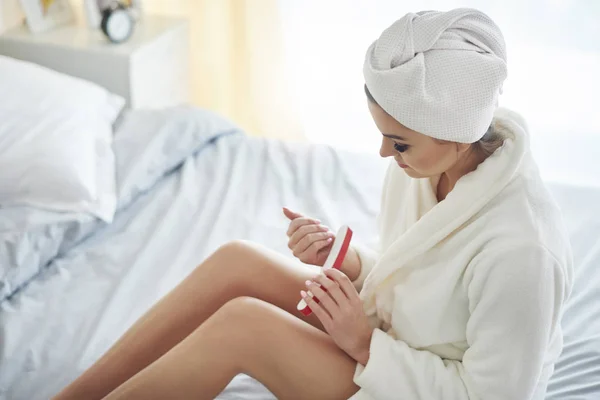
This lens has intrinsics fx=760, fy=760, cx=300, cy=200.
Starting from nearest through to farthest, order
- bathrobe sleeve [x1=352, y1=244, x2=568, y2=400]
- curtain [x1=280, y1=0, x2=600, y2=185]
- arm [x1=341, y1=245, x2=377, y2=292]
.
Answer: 1. bathrobe sleeve [x1=352, y1=244, x2=568, y2=400]
2. arm [x1=341, y1=245, x2=377, y2=292]
3. curtain [x1=280, y1=0, x2=600, y2=185]

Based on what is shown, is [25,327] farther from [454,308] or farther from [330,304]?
[454,308]

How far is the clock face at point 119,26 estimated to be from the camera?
226cm

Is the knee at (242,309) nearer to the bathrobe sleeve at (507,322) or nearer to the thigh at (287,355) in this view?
the thigh at (287,355)

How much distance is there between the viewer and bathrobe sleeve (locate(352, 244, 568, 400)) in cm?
99

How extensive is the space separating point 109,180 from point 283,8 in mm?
1013

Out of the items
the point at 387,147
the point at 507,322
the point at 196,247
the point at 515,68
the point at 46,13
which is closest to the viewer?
the point at 507,322

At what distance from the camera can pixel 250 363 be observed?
1.17 meters

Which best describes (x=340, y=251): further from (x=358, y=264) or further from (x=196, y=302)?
(x=196, y=302)

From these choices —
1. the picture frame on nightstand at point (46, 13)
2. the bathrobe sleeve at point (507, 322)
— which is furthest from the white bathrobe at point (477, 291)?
the picture frame on nightstand at point (46, 13)

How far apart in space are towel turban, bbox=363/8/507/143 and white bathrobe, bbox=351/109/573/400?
12 cm

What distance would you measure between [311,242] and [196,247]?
47 centimetres

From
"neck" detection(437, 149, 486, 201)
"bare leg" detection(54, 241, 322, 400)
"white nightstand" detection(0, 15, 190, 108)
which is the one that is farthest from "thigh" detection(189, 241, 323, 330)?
"white nightstand" detection(0, 15, 190, 108)

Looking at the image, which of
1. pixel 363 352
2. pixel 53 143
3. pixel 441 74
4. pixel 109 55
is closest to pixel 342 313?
pixel 363 352

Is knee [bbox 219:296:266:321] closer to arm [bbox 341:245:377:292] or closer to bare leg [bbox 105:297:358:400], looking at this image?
bare leg [bbox 105:297:358:400]
